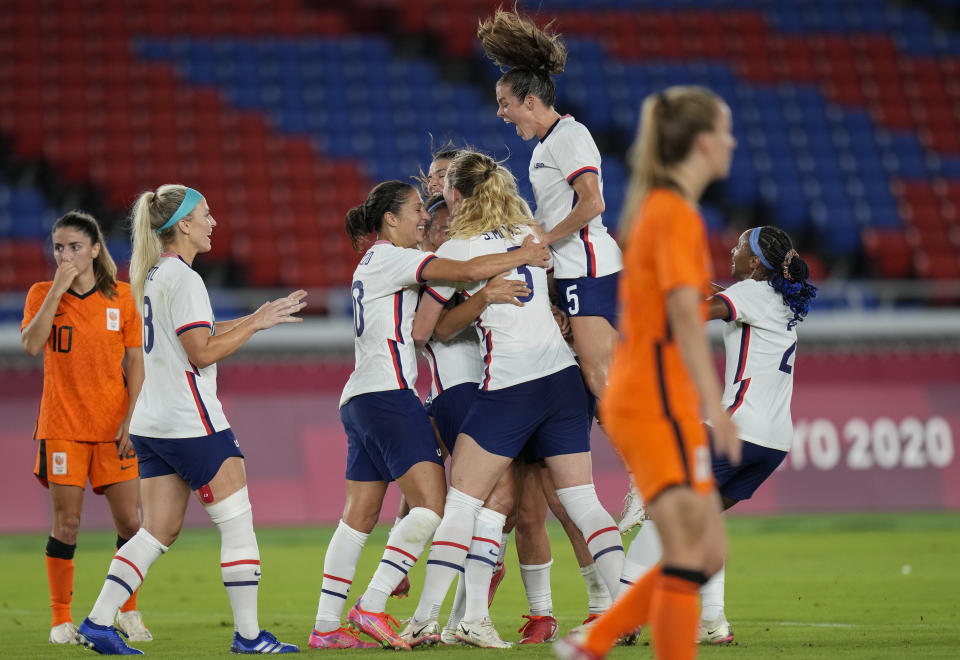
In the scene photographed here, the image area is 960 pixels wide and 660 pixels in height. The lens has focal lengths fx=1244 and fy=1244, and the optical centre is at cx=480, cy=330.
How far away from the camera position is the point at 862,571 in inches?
376

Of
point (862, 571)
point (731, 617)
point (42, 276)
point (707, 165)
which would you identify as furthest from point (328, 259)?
point (707, 165)

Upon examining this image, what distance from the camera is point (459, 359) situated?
22.0 feet

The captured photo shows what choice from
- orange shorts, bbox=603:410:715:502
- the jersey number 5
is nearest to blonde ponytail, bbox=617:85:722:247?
orange shorts, bbox=603:410:715:502

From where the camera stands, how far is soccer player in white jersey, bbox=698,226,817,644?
6.39 meters

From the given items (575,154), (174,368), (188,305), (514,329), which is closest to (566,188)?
(575,154)

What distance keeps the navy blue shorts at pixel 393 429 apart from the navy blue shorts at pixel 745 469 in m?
1.44

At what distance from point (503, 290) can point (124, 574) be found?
7.58 feet

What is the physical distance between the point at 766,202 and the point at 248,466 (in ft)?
34.3

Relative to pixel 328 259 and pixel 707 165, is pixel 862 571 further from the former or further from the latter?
pixel 328 259

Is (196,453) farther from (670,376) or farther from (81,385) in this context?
(670,376)

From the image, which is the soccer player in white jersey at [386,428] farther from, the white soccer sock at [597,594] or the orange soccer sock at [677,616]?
the orange soccer sock at [677,616]

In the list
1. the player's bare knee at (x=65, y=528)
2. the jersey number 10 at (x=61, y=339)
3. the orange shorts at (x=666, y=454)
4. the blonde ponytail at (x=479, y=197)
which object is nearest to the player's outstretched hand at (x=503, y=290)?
the blonde ponytail at (x=479, y=197)

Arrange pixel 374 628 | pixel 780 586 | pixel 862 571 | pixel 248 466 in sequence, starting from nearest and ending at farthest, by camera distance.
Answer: pixel 374 628 < pixel 780 586 < pixel 862 571 < pixel 248 466

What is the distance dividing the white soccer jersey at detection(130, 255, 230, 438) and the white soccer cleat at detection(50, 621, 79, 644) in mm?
1414
